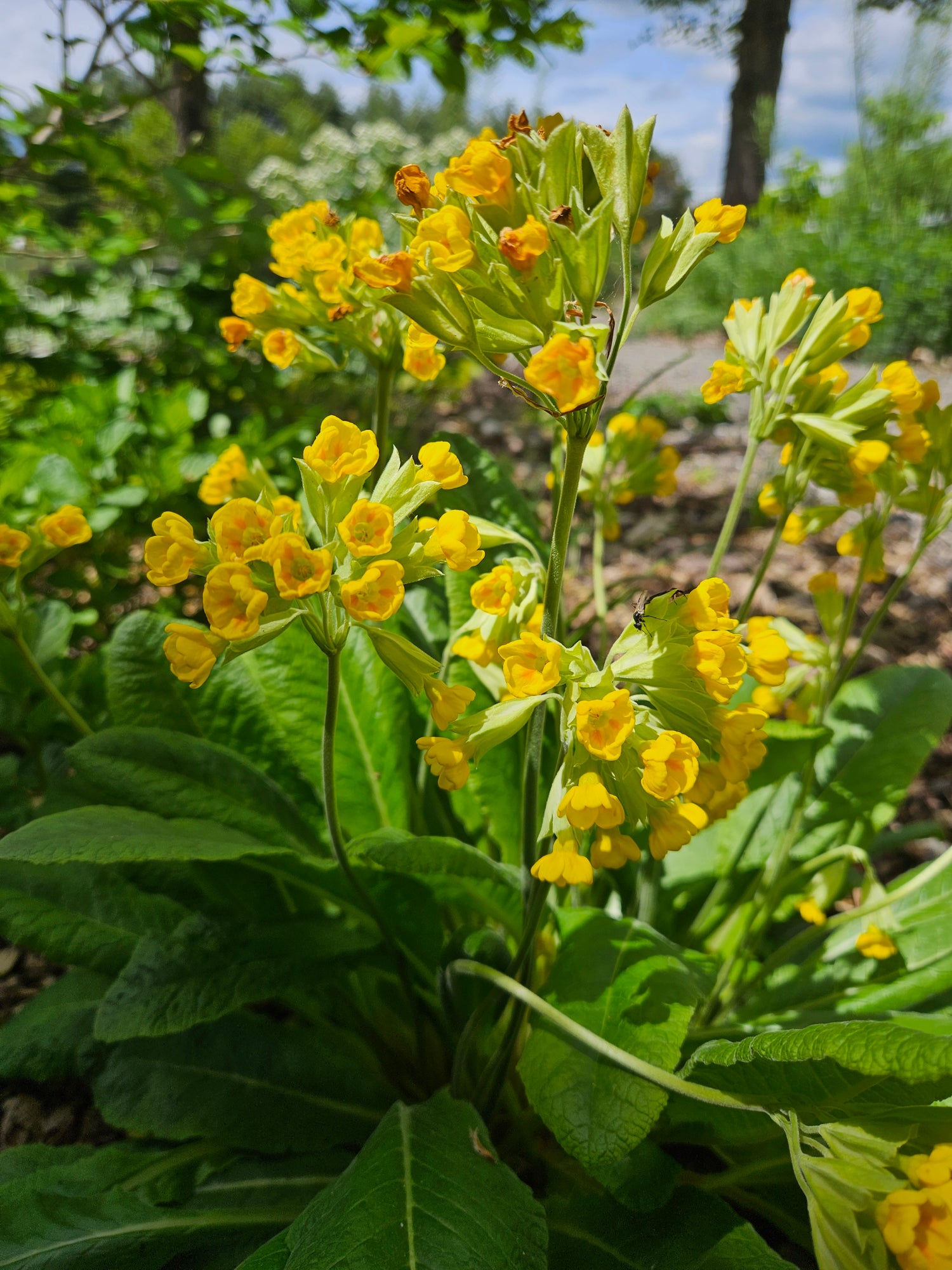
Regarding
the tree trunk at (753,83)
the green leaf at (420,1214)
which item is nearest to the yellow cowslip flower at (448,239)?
the green leaf at (420,1214)

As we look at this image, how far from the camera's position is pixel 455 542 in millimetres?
973

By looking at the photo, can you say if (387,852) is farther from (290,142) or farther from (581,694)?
(290,142)

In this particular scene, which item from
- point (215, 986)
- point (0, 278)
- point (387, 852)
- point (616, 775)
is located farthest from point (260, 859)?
point (0, 278)

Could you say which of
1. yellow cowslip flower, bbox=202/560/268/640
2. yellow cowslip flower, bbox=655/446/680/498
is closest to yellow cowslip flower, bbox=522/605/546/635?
yellow cowslip flower, bbox=202/560/268/640

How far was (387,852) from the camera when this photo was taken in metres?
1.17

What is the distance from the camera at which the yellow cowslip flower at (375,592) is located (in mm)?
910

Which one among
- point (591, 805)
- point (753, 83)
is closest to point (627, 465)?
point (591, 805)

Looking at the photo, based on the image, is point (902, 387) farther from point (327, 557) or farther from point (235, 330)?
point (235, 330)

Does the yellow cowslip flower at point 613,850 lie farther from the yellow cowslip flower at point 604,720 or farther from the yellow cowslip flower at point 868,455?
the yellow cowslip flower at point 868,455

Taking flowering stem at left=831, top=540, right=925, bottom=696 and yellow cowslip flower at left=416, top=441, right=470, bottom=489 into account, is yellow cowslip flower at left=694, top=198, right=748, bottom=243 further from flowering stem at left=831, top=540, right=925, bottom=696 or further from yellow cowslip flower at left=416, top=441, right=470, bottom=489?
flowering stem at left=831, top=540, right=925, bottom=696

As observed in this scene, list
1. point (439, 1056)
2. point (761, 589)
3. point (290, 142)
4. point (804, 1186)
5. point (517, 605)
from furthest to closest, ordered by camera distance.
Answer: point (290, 142), point (761, 589), point (439, 1056), point (517, 605), point (804, 1186)

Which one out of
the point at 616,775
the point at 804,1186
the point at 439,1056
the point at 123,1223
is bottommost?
the point at 439,1056

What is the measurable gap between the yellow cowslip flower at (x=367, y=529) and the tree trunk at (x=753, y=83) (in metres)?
11.7

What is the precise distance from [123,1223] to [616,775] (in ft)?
3.25
